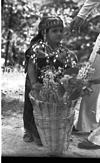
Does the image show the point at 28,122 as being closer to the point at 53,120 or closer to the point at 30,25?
the point at 53,120

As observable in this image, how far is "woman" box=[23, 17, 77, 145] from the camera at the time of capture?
284cm

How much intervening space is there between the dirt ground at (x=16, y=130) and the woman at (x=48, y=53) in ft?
0.31

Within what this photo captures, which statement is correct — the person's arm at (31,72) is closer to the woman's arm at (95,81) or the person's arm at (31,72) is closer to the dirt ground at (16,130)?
the dirt ground at (16,130)

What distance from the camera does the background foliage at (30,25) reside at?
2.94m

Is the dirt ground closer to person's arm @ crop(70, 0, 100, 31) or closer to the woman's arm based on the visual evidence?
the woman's arm

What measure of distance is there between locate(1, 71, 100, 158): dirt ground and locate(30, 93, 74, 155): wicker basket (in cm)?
14

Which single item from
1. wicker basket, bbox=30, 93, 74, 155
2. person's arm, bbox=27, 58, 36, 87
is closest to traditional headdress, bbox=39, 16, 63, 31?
person's arm, bbox=27, 58, 36, 87

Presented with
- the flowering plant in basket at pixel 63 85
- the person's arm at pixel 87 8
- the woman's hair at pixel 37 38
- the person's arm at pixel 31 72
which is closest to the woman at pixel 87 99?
the person's arm at pixel 87 8

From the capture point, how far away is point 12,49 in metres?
3.16

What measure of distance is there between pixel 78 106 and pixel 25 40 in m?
0.71

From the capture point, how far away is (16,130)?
9.80ft

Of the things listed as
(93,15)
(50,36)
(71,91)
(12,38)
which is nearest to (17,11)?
(12,38)

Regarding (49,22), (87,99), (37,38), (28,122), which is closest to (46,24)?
(49,22)

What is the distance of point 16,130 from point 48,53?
2.26ft
